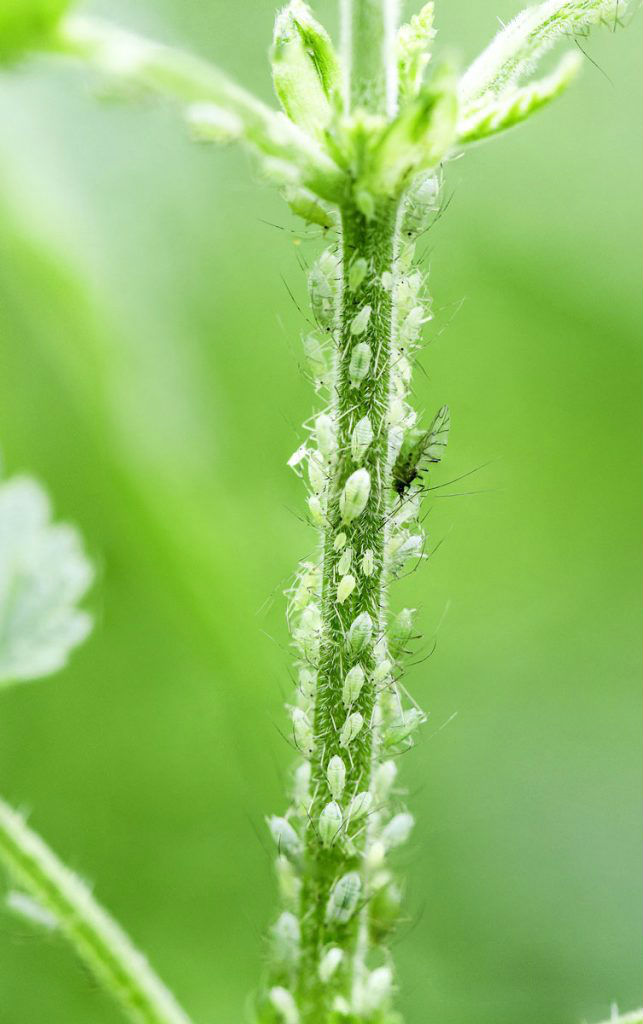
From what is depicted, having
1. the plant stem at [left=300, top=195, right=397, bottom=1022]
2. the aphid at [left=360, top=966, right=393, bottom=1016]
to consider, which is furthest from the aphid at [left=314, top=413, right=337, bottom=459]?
the aphid at [left=360, top=966, right=393, bottom=1016]

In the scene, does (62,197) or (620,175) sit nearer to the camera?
(62,197)

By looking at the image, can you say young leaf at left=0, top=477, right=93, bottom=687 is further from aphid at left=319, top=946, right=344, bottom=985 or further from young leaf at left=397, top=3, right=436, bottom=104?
young leaf at left=397, top=3, right=436, bottom=104

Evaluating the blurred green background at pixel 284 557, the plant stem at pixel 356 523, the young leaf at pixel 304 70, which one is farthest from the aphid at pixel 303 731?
the blurred green background at pixel 284 557

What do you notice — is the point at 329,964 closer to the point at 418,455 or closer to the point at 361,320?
the point at 418,455

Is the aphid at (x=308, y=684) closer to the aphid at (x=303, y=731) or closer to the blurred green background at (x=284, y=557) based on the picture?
the aphid at (x=303, y=731)

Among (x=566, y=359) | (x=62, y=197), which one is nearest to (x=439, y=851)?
(x=566, y=359)

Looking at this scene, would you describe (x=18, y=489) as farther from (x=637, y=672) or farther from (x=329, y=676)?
(x=637, y=672)
